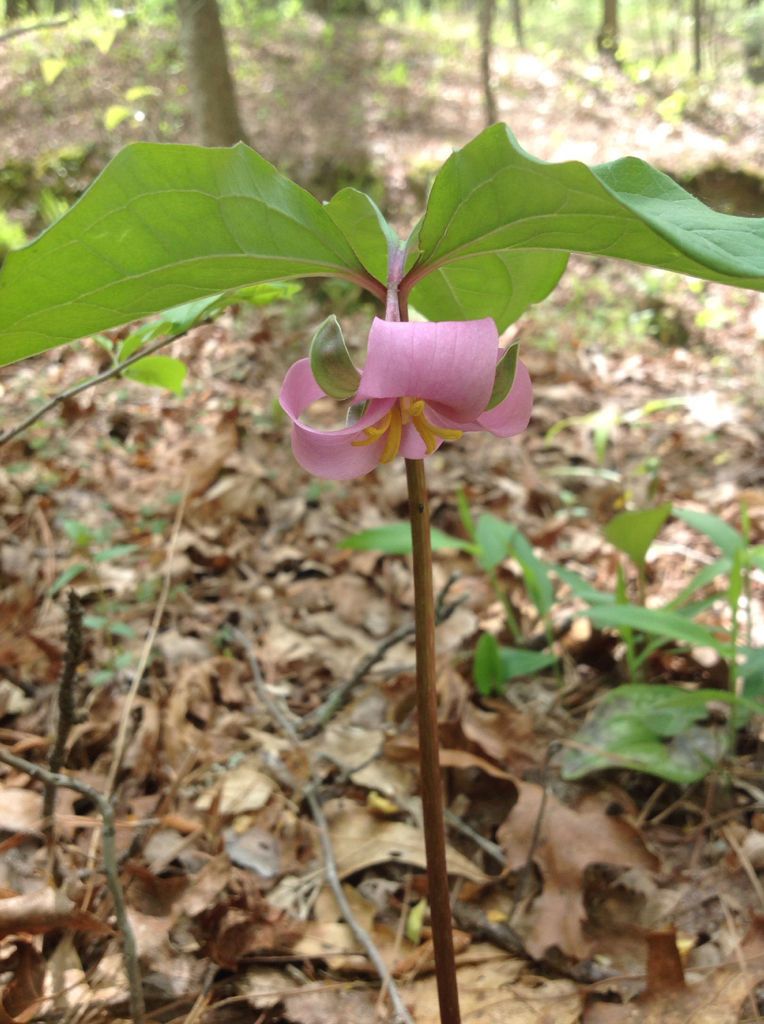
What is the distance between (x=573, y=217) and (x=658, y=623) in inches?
39.1

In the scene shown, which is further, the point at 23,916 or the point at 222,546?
the point at 222,546

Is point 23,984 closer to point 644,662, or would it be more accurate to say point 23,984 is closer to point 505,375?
point 505,375

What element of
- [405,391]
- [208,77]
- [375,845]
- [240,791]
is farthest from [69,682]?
[208,77]

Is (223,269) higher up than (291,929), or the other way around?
(223,269)

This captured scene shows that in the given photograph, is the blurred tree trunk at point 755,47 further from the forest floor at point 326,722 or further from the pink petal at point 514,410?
the pink petal at point 514,410

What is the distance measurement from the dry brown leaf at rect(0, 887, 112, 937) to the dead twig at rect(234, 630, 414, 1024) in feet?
1.28

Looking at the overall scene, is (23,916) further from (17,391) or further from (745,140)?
(745,140)

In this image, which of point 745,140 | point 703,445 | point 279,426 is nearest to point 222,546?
point 279,426

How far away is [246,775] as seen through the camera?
1.51 m

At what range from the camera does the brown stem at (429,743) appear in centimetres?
71

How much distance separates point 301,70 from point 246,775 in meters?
9.19

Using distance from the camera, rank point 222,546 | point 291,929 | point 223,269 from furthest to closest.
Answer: point 222,546, point 291,929, point 223,269

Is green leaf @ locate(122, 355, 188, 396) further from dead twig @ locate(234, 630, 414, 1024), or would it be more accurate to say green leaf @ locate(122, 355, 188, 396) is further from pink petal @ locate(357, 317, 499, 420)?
dead twig @ locate(234, 630, 414, 1024)

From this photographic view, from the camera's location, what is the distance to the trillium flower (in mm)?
565
